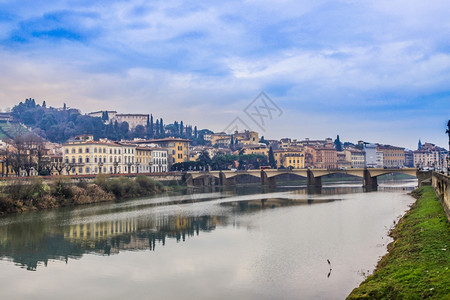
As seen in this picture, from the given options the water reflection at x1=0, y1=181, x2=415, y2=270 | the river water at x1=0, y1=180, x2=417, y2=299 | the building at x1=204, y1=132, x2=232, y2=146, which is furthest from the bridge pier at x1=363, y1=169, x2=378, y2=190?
the building at x1=204, y1=132, x2=232, y2=146

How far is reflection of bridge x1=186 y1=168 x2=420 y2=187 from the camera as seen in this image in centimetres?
6051

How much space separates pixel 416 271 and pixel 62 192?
38995 mm

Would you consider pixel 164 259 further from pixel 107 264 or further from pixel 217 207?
pixel 217 207

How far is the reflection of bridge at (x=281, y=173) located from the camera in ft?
199

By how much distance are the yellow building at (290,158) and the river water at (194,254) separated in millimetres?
80276

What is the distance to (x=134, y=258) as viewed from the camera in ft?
64.2

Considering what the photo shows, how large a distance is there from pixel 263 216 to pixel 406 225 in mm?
12258

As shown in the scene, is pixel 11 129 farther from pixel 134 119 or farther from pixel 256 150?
pixel 256 150

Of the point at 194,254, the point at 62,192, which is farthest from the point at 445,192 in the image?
the point at 62,192

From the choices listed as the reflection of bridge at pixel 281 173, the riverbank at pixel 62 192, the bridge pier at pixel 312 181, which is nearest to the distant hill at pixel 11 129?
the reflection of bridge at pixel 281 173

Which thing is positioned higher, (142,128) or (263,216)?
(142,128)

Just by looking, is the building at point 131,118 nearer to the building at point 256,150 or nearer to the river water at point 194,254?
the building at point 256,150

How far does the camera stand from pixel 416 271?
1172cm

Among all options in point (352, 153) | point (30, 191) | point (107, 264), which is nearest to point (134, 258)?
point (107, 264)
